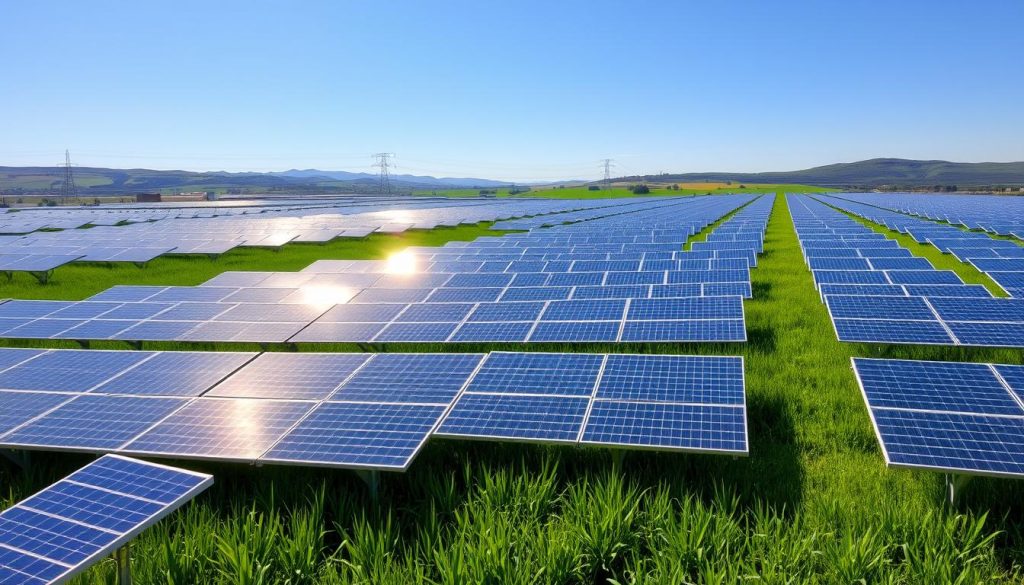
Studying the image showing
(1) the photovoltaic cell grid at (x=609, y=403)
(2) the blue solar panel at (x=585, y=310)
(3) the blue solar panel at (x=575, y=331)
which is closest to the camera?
(1) the photovoltaic cell grid at (x=609, y=403)

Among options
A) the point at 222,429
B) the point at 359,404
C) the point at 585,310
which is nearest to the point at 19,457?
the point at 222,429

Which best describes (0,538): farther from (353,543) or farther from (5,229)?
(5,229)

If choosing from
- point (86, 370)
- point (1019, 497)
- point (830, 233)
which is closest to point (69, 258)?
point (86, 370)

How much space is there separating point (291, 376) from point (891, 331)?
8.52 meters

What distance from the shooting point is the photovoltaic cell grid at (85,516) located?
323 centimetres

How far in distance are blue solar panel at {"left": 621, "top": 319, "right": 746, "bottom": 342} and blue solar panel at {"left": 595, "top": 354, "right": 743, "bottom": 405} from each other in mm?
1764

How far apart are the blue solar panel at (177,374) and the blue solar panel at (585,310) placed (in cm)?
512

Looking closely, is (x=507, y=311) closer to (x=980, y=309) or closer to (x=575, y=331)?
(x=575, y=331)

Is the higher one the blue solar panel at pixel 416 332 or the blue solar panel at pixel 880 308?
the blue solar panel at pixel 880 308

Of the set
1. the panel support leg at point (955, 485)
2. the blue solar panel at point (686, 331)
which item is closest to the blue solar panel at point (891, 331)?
the blue solar panel at point (686, 331)

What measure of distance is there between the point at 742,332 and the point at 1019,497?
4.23 m

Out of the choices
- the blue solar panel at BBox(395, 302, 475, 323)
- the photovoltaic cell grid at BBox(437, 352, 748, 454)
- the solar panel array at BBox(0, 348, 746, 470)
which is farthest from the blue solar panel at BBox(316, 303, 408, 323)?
the photovoltaic cell grid at BBox(437, 352, 748, 454)

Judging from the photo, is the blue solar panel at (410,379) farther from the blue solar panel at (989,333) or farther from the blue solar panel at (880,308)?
the blue solar panel at (989,333)

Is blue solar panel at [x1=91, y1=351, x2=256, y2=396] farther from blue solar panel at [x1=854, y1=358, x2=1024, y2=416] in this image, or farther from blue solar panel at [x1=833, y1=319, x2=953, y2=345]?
blue solar panel at [x1=833, y1=319, x2=953, y2=345]
